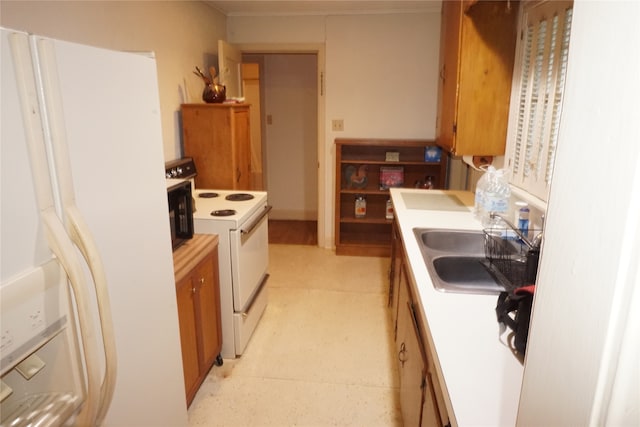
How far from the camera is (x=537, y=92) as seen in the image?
6.45 feet

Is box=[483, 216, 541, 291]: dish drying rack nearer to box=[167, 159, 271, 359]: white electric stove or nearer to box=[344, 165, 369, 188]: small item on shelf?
box=[167, 159, 271, 359]: white electric stove

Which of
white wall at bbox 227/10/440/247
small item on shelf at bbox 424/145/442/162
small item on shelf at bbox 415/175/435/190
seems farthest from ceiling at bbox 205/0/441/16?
small item on shelf at bbox 415/175/435/190

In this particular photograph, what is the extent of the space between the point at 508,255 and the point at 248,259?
1.45 metres

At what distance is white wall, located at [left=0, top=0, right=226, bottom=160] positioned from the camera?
183 centimetres

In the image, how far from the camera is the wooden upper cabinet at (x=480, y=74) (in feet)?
6.96

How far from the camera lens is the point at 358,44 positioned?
3.90 meters

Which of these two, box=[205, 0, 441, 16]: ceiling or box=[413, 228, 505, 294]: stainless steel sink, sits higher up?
box=[205, 0, 441, 16]: ceiling

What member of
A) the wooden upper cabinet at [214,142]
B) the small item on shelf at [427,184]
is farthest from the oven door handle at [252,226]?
the small item on shelf at [427,184]

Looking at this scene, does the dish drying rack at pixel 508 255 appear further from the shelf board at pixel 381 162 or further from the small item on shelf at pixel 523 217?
the shelf board at pixel 381 162

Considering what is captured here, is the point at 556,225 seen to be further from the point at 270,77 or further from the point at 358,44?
the point at 270,77

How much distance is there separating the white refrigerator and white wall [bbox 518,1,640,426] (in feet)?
2.73

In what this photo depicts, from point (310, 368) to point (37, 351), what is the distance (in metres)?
1.77

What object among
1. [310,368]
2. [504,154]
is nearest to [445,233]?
[504,154]

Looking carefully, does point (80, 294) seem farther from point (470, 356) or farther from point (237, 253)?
point (237, 253)
